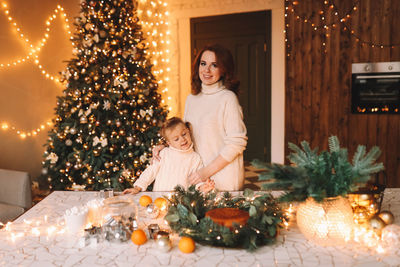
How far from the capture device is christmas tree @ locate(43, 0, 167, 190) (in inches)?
138

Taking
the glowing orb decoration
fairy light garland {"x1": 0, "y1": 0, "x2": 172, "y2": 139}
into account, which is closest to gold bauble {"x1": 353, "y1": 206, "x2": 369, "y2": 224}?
the glowing orb decoration

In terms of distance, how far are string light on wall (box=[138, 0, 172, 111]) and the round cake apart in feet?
13.6

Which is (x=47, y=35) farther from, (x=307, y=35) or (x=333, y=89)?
(x=333, y=89)

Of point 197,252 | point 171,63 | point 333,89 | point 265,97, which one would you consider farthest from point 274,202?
point 171,63

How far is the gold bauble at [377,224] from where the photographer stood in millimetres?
1122

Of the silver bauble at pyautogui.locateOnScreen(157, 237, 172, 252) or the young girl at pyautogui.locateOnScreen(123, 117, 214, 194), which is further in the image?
the young girl at pyautogui.locateOnScreen(123, 117, 214, 194)

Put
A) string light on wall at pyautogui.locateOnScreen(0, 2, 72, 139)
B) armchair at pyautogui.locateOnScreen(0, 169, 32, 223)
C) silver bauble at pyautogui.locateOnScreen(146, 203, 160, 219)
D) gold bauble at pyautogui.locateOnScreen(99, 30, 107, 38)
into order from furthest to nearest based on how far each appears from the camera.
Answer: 1. string light on wall at pyautogui.locateOnScreen(0, 2, 72, 139)
2. gold bauble at pyautogui.locateOnScreen(99, 30, 107, 38)
3. armchair at pyautogui.locateOnScreen(0, 169, 32, 223)
4. silver bauble at pyautogui.locateOnScreen(146, 203, 160, 219)

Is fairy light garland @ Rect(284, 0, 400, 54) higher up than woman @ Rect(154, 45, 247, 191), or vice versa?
fairy light garland @ Rect(284, 0, 400, 54)

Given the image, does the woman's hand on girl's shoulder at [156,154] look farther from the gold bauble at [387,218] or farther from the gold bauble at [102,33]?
the gold bauble at [102,33]

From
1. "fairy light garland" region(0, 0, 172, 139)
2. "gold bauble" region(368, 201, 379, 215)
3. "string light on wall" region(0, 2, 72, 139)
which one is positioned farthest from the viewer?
"fairy light garland" region(0, 0, 172, 139)

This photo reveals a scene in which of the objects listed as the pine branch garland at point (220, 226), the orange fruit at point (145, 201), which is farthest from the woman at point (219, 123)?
the pine branch garland at point (220, 226)

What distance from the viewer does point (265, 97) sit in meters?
5.64

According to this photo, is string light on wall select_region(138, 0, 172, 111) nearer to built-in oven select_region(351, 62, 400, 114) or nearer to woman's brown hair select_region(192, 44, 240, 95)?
built-in oven select_region(351, 62, 400, 114)

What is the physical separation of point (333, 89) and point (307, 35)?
696 millimetres
